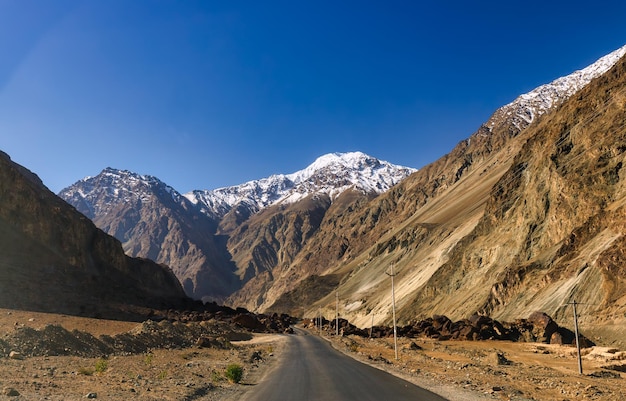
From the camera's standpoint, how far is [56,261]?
74.0 m

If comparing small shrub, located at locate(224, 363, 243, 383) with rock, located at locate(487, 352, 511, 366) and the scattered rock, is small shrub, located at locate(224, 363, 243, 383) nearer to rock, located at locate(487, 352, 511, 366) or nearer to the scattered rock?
rock, located at locate(487, 352, 511, 366)

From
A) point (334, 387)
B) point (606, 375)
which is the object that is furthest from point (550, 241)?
point (334, 387)

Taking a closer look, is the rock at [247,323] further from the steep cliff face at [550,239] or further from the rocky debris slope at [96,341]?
the rocky debris slope at [96,341]

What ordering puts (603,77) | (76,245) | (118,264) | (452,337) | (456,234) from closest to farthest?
(452,337) < (603,77) < (76,245) < (456,234) < (118,264)

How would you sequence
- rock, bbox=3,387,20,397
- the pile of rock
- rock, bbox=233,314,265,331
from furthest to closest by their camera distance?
rock, bbox=233,314,265,331 < the pile of rock < rock, bbox=3,387,20,397

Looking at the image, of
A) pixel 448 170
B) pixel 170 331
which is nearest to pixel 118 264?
pixel 170 331

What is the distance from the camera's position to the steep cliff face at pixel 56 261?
60156 mm

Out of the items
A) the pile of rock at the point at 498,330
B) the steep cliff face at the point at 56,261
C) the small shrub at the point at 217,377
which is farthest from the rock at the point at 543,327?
the steep cliff face at the point at 56,261

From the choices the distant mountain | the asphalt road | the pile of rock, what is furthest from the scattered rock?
the asphalt road

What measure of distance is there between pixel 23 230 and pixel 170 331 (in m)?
49.0

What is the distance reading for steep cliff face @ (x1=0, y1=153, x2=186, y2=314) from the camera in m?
60.2

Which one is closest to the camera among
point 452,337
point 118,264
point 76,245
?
point 452,337

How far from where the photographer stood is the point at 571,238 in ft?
174

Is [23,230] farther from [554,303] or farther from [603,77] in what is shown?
[603,77]
